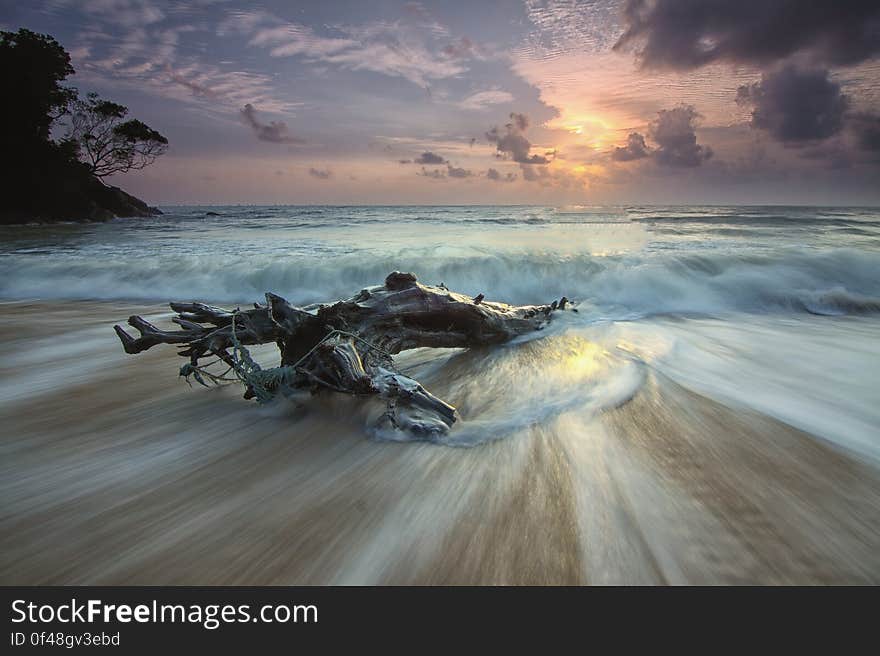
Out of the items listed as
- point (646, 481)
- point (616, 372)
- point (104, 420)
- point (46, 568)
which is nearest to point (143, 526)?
point (46, 568)

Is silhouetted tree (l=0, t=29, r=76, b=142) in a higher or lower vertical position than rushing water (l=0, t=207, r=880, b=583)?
higher

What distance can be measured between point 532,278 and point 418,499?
6.80 m

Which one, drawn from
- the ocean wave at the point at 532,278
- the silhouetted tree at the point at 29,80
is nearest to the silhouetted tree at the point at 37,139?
the silhouetted tree at the point at 29,80

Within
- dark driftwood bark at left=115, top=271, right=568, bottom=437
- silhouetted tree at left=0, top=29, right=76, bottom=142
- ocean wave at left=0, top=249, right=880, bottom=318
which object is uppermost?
silhouetted tree at left=0, top=29, right=76, bottom=142

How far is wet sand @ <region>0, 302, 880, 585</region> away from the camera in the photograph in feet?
4.46

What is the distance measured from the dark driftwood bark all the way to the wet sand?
24 centimetres

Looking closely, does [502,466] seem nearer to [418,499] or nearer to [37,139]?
[418,499]

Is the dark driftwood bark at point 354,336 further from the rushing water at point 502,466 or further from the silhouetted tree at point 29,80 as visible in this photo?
the silhouetted tree at point 29,80

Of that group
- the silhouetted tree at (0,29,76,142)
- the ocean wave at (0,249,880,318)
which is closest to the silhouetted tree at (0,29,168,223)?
the silhouetted tree at (0,29,76,142)

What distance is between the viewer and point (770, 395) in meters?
2.92

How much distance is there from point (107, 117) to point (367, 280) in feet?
145

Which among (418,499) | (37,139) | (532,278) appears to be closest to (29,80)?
(37,139)

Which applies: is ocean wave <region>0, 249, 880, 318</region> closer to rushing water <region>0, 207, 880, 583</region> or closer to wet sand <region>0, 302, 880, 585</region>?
rushing water <region>0, 207, 880, 583</region>
